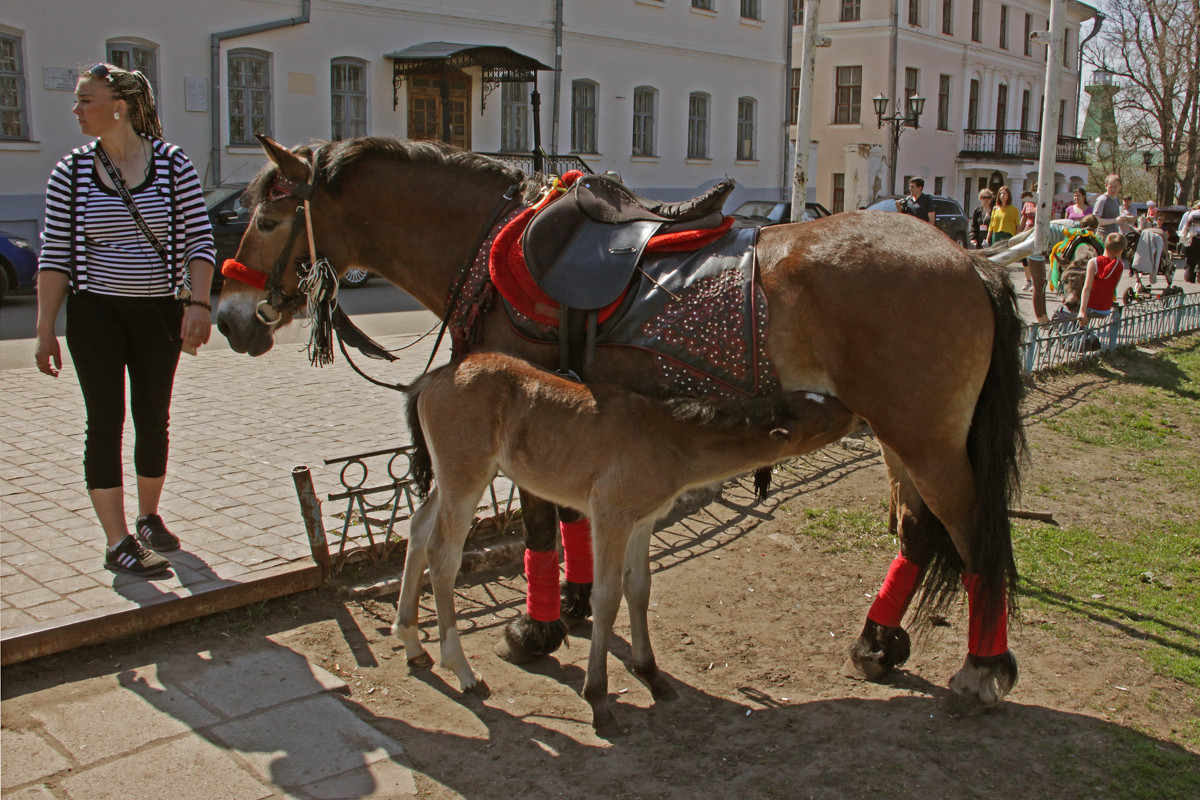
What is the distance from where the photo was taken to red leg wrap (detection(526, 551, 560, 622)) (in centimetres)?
414

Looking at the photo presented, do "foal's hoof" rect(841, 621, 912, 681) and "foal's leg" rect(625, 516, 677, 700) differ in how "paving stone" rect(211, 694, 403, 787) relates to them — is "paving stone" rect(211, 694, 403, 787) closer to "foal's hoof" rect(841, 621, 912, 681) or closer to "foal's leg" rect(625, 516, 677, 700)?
"foal's leg" rect(625, 516, 677, 700)

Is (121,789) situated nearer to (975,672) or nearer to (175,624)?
(175,624)

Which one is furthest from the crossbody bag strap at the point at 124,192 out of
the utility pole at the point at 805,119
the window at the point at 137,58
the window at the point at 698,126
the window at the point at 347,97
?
the window at the point at 698,126

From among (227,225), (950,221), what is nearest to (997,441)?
(227,225)

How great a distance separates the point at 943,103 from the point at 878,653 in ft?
138

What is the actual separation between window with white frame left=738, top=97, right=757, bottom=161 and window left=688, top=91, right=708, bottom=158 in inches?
57.6

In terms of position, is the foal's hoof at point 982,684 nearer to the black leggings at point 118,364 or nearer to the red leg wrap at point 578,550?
the red leg wrap at point 578,550

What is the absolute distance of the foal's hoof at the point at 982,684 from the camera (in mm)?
3742

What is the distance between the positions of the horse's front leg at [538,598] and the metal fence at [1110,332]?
6577 millimetres

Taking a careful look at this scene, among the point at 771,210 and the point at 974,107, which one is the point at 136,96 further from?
the point at 974,107

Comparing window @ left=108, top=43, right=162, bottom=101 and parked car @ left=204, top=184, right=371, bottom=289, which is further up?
window @ left=108, top=43, right=162, bottom=101

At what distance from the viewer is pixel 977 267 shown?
3.70 m

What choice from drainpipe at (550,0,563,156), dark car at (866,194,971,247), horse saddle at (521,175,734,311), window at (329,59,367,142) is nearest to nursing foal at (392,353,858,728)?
horse saddle at (521,175,734,311)

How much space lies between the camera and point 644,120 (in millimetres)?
26922
